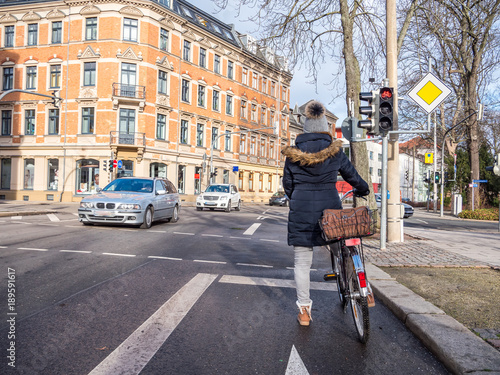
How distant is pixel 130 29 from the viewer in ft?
107

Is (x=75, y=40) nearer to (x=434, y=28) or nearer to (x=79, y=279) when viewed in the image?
(x=434, y=28)

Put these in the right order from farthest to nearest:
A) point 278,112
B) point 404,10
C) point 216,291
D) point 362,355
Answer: point 278,112 < point 404,10 < point 216,291 < point 362,355

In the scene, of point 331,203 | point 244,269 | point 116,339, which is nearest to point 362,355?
point 331,203

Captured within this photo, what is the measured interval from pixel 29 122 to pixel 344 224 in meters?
36.4

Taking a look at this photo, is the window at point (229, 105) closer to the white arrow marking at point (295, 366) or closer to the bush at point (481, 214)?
the bush at point (481, 214)

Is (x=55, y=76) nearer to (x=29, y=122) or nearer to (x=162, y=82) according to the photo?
(x=29, y=122)

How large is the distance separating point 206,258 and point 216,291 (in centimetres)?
236

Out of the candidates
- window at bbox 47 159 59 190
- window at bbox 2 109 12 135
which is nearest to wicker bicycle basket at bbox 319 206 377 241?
window at bbox 47 159 59 190

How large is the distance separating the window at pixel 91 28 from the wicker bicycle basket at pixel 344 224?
112 feet

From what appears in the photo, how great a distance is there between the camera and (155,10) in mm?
33312

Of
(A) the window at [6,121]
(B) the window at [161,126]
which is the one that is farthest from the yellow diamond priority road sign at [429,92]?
(A) the window at [6,121]

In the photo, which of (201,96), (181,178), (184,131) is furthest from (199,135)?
(181,178)

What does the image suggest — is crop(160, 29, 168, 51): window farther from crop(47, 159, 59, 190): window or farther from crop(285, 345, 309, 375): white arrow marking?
crop(285, 345, 309, 375): white arrow marking

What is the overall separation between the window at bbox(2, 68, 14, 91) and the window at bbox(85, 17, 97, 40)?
25.1ft
